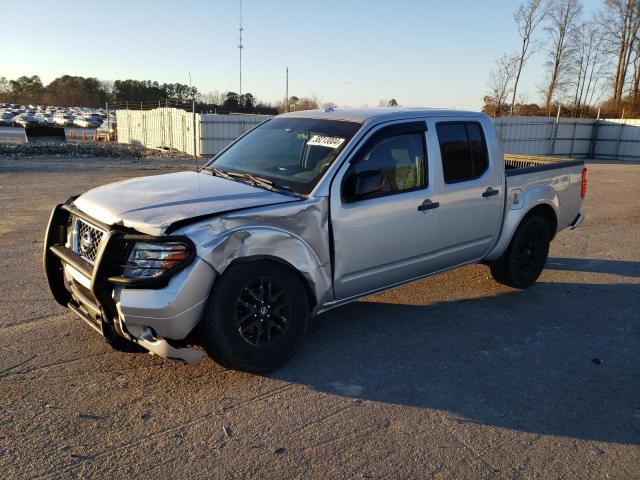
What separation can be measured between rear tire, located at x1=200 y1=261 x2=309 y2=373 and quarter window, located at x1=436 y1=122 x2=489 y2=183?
1.90 m

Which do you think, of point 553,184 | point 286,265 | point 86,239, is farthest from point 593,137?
point 86,239

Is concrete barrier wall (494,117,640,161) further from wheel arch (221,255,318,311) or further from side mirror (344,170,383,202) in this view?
wheel arch (221,255,318,311)

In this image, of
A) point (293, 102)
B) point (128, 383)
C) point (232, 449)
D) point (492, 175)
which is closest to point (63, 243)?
point (128, 383)

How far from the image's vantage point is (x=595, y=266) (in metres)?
6.95

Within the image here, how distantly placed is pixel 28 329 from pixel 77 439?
70.7 inches

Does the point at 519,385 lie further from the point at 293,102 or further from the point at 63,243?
the point at 293,102

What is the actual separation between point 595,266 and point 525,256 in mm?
1750

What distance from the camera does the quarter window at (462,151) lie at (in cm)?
478

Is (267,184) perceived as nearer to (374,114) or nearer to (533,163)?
(374,114)

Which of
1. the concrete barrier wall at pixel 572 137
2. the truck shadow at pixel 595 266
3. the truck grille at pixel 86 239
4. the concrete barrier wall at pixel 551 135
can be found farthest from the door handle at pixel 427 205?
the concrete barrier wall at pixel 572 137

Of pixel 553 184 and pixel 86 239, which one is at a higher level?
pixel 553 184

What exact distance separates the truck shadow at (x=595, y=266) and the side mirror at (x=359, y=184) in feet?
12.5

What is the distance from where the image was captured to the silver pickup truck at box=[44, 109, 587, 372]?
3.29 meters

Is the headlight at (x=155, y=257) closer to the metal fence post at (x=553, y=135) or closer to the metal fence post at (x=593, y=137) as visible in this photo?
the metal fence post at (x=553, y=135)
